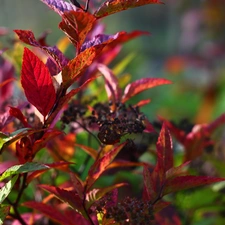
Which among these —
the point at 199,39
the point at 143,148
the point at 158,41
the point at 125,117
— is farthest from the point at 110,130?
the point at 158,41

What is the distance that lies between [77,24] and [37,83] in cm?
10

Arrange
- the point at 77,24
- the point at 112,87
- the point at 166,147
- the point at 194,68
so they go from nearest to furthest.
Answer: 1. the point at 77,24
2. the point at 166,147
3. the point at 112,87
4. the point at 194,68

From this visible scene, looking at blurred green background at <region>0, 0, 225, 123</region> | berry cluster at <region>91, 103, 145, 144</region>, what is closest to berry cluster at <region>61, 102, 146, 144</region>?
berry cluster at <region>91, 103, 145, 144</region>

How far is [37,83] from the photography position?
748 mm

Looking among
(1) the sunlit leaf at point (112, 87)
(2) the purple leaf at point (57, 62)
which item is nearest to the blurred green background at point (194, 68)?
(1) the sunlit leaf at point (112, 87)

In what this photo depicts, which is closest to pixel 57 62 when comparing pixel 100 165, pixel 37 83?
pixel 37 83

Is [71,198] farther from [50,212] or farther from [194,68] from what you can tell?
[194,68]

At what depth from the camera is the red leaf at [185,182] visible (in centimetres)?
77

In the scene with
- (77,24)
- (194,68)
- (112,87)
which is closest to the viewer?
(77,24)

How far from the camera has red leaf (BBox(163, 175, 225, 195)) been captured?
77cm

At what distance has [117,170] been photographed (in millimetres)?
1183

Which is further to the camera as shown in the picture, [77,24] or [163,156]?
[163,156]

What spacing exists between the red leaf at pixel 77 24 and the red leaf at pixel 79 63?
0.10 ft

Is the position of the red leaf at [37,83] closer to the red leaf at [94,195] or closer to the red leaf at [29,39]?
the red leaf at [29,39]
